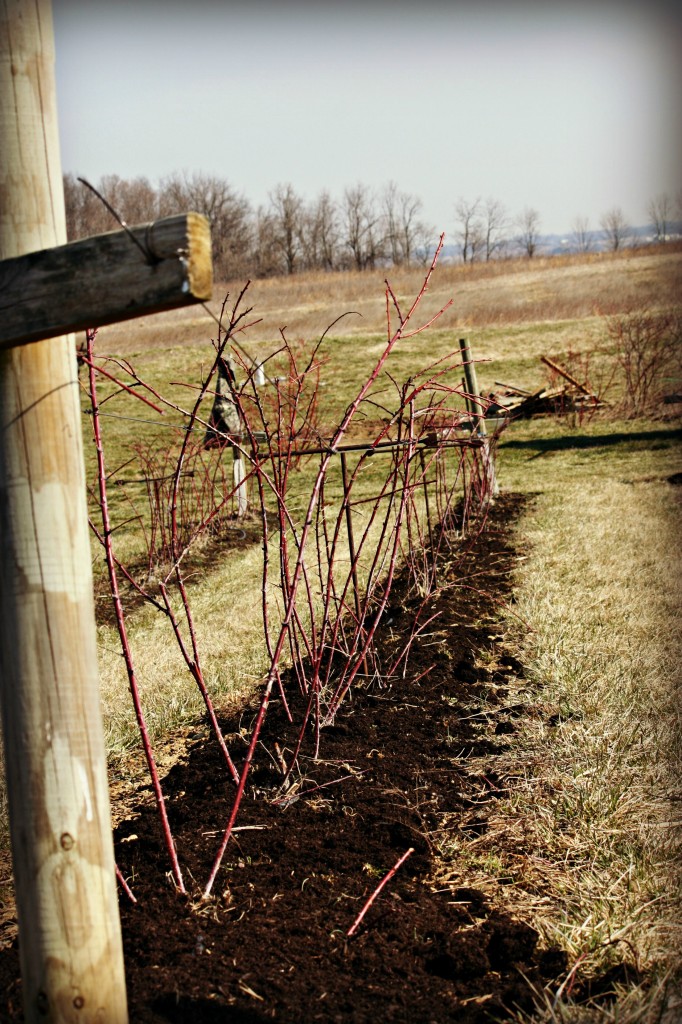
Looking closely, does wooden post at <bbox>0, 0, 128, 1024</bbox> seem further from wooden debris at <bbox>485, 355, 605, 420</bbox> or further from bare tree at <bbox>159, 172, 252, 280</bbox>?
bare tree at <bbox>159, 172, 252, 280</bbox>

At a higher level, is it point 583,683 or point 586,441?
point 586,441

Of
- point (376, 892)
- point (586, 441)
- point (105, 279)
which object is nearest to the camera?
point (105, 279)

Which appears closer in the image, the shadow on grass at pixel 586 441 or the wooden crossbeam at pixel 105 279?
the wooden crossbeam at pixel 105 279

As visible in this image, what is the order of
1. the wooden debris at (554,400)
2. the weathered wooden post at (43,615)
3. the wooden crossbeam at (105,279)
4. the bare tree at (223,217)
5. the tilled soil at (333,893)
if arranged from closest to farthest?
the wooden crossbeam at (105,279) < the weathered wooden post at (43,615) < the tilled soil at (333,893) < the wooden debris at (554,400) < the bare tree at (223,217)

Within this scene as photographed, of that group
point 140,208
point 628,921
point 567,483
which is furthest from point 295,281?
point 628,921

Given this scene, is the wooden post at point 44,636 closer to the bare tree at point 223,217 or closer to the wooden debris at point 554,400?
the wooden debris at point 554,400

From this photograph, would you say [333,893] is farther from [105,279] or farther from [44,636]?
[105,279]

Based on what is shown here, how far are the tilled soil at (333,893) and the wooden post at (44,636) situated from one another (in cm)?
43

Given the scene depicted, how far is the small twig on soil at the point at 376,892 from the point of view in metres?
2.21

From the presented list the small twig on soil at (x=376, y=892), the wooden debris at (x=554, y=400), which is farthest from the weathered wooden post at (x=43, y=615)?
the wooden debris at (x=554, y=400)

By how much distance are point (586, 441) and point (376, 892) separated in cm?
1095

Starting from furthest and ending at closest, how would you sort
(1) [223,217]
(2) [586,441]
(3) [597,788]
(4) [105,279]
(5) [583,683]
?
(1) [223,217], (2) [586,441], (5) [583,683], (3) [597,788], (4) [105,279]

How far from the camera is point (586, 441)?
1253cm

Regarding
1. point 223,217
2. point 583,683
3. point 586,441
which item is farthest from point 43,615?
point 223,217
